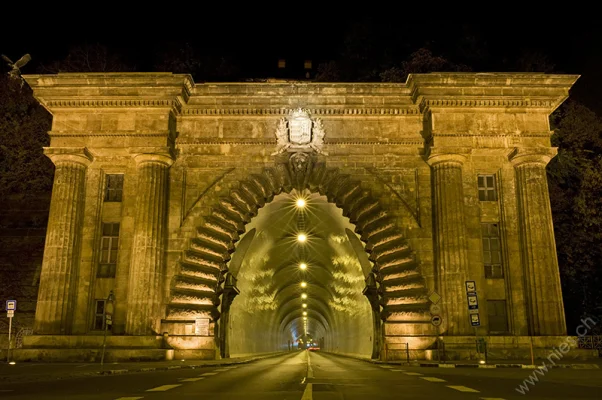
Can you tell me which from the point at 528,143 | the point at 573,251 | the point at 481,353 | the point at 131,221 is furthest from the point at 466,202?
the point at 131,221

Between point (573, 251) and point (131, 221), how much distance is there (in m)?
22.0

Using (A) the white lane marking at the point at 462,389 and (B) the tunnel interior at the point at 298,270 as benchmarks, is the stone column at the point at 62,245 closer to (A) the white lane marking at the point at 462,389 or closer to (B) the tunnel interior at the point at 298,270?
(B) the tunnel interior at the point at 298,270

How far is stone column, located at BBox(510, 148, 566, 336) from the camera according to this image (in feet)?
78.6

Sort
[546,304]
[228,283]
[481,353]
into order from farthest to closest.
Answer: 1. [228,283]
2. [546,304]
3. [481,353]

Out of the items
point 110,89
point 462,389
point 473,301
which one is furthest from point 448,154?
point 462,389

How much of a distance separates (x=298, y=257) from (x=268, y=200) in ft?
52.6

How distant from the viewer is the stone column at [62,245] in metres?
24.2

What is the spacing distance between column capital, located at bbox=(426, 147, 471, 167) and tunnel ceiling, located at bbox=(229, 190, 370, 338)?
5692 mm

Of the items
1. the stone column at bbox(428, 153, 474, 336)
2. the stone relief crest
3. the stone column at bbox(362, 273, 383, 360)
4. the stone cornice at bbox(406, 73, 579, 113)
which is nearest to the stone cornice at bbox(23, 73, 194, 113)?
the stone relief crest

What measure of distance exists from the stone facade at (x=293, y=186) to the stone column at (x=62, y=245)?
0.06m

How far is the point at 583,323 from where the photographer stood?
3241 centimetres

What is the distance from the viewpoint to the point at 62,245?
24797 millimetres

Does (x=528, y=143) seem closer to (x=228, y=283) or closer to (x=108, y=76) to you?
(x=228, y=283)

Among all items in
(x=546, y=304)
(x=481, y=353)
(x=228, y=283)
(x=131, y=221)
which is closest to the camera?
(x=481, y=353)
